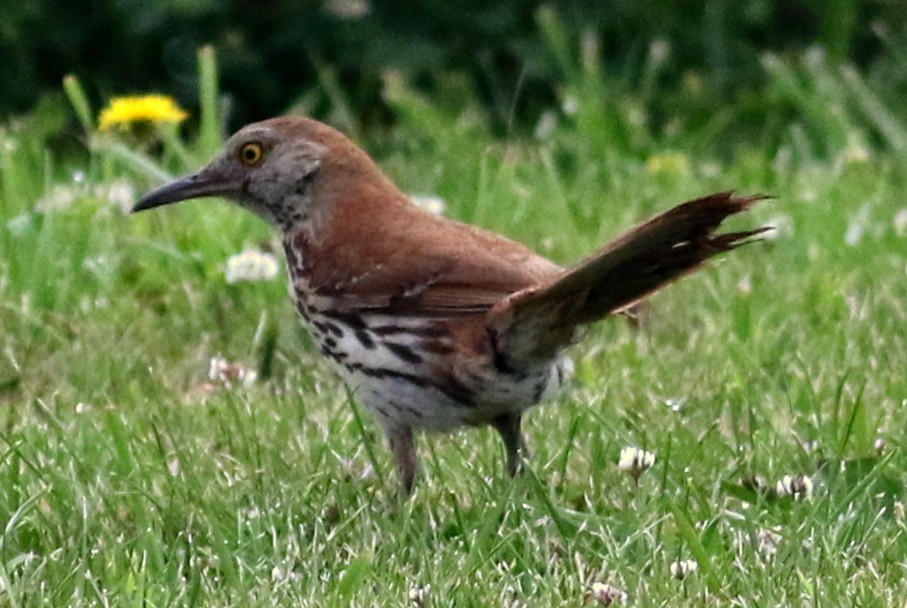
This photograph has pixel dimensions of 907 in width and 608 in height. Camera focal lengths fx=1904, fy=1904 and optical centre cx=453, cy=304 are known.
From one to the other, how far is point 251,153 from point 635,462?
1.26 meters

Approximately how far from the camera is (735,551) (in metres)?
3.69

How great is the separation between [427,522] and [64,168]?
14.0ft

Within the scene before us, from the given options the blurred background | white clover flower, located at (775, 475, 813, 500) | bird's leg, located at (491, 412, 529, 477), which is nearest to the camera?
white clover flower, located at (775, 475, 813, 500)

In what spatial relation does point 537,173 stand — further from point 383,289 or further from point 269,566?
point 269,566

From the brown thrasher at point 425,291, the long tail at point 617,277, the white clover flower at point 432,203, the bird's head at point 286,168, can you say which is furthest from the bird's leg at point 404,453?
the white clover flower at point 432,203

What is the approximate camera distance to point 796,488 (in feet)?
13.0

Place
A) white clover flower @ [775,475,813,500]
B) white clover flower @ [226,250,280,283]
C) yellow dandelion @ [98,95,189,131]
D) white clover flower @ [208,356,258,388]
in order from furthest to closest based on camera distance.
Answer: yellow dandelion @ [98,95,189,131]
white clover flower @ [226,250,280,283]
white clover flower @ [208,356,258,388]
white clover flower @ [775,475,813,500]

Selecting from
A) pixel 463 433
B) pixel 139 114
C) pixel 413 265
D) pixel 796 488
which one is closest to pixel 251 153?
pixel 413 265

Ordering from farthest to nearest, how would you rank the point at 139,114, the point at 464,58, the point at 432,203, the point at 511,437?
the point at 464,58 < the point at 139,114 < the point at 432,203 < the point at 511,437

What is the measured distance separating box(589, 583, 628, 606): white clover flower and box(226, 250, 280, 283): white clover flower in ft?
7.74

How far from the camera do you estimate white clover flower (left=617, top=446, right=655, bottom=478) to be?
4.00 metres

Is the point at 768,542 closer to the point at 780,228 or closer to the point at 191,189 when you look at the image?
the point at 191,189

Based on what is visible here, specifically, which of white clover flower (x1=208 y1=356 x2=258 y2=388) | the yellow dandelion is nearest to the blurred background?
the yellow dandelion

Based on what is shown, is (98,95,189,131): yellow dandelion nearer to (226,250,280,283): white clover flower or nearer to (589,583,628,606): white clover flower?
(226,250,280,283): white clover flower
